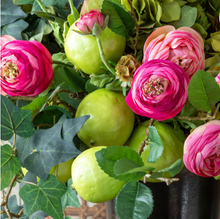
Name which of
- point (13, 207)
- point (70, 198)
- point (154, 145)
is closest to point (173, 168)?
point (154, 145)

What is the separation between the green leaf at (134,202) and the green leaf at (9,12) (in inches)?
10.9

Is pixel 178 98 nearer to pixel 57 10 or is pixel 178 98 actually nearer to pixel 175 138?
pixel 175 138

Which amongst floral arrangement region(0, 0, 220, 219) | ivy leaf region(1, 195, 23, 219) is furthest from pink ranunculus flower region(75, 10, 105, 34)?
ivy leaf region(1, 195, 23, 219)

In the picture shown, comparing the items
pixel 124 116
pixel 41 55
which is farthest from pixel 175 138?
pixel 41 55

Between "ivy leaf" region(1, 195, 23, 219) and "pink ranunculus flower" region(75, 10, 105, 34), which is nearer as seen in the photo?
"pink ranunculus flower" region(75, 10, 105, 34)

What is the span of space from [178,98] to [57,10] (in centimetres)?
21

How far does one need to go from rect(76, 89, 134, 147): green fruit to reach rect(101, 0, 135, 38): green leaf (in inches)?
2.7

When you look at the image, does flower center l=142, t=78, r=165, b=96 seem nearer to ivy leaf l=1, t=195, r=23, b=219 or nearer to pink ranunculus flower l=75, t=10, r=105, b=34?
pink ranunculus flower l=75, t=10, r=105, b=34

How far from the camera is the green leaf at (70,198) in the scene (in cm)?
27

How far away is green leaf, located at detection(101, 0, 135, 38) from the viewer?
240 mm

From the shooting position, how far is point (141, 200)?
22 centimetres

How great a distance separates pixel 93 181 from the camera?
0.23m

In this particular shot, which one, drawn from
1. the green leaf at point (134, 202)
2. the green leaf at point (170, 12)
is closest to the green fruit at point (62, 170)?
the green leaf at point (134, 202)

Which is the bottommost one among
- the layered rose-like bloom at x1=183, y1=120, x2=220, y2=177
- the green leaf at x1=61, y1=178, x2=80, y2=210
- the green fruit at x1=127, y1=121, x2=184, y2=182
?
the green leaf at x1=61, y1=178, x2=80, y2=210
